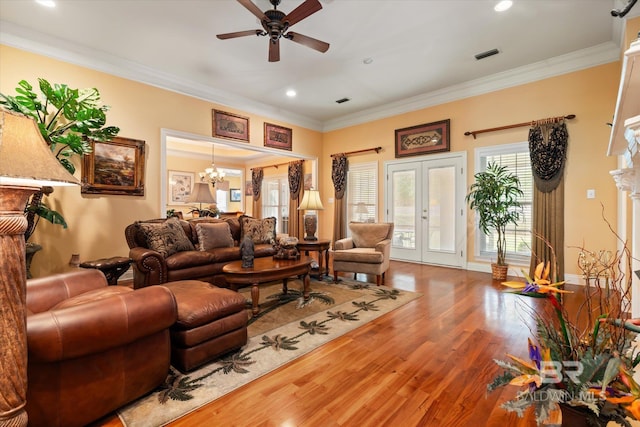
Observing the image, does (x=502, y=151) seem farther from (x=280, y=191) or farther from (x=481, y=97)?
(x=280, y=191)

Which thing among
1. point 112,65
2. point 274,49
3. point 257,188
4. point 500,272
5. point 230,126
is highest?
point 112,65

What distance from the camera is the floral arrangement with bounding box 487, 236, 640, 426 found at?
932mm

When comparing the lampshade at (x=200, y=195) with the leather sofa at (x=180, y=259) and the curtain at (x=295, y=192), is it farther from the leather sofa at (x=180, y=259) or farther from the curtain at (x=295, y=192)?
the curtain at (x=295, y=192)

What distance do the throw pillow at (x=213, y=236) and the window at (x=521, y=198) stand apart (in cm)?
437

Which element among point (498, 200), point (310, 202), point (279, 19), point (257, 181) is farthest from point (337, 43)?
point (257, 181)

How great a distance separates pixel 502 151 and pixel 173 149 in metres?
8.42

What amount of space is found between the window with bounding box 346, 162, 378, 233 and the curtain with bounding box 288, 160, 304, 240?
4.61ft

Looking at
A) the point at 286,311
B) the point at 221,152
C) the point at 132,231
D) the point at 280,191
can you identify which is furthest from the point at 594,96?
the point at 221,152

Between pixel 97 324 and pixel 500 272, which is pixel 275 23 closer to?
pixel 97 324

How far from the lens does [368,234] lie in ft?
15.4

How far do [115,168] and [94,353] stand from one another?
3698mm

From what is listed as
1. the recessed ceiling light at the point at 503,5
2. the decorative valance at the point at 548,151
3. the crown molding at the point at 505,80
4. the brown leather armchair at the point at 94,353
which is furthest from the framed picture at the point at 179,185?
the decorative valance at the point at 548,151

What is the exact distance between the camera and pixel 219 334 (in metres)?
2.11

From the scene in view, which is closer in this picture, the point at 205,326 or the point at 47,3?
the point at 205,326
